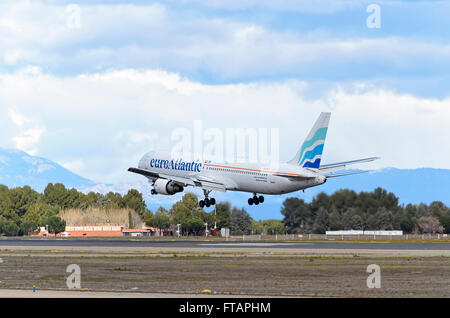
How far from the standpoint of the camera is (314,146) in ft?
366

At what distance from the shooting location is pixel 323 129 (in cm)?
11288

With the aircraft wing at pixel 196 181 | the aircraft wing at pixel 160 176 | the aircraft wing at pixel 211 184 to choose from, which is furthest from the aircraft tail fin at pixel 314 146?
the aircraft wing at pixel 160 176

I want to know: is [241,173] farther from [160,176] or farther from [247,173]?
[160,176]

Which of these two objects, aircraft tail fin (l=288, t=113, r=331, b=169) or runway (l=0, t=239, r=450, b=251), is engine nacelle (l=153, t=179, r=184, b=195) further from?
aircraft tail fin (l=288, t=113, r=331, b=169)

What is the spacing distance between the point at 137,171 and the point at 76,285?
77209mm

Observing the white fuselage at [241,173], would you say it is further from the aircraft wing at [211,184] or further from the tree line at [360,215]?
the tree line at [360,215]

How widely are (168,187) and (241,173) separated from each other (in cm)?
1262

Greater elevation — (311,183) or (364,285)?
(311,183)

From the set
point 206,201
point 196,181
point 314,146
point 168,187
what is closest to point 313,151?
point 314,146

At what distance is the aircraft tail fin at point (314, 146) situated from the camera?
111 metres

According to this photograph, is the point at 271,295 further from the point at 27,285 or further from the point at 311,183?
the point at 311,183

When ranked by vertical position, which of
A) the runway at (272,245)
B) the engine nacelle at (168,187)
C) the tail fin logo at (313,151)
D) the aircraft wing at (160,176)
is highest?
the tail fin logo at (313,151)

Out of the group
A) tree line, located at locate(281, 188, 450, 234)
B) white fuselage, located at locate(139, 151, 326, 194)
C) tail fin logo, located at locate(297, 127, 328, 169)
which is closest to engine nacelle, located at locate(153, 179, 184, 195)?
white fuselage, located at locate(139, 151, 326, 194)
